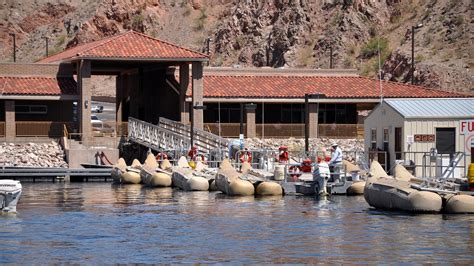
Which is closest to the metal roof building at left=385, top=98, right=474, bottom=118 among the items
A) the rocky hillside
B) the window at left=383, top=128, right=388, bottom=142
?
the window at left=383, top=128, right=388, bottom=142

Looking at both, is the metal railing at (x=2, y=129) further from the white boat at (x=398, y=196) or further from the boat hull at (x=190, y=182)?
the white boat at (x=398, y=196)

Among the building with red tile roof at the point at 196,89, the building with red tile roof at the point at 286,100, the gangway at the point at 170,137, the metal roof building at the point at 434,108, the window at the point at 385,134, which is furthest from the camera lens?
the building with red tile roof at the point at 286,100

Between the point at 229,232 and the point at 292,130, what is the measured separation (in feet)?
150

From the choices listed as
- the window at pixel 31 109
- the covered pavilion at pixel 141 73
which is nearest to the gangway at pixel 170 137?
the covered pavilion at pixel 141 73

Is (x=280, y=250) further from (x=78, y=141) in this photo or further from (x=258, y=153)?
(x=78, y=141)

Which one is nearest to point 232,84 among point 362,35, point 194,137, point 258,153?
point 194,137

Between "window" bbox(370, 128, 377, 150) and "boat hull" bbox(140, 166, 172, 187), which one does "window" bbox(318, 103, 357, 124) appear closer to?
"window" bbox(370, 128, 377, 150)

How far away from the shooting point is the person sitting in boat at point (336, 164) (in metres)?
50.8

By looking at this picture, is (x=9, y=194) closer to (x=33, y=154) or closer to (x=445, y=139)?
(x=445, y=139)

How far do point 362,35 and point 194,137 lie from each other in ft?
137

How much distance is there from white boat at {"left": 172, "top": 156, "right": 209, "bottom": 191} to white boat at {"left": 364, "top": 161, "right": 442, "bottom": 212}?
1190 centimetres

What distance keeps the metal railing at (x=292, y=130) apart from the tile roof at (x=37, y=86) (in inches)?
354

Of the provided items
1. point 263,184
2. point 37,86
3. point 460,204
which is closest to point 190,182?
point 263,184

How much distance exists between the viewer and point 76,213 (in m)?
45.2
